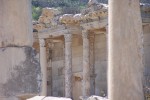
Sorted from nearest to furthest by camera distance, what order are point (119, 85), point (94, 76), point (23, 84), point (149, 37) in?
point (23, 84), point (119, 85), point (149, 37), point (94, 76)

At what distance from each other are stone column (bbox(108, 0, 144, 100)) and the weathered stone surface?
1520 millimetres

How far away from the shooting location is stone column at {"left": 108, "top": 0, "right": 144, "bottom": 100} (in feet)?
29.1

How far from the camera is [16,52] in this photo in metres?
8.41

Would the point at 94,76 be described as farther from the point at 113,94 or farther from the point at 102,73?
the point at 113,94

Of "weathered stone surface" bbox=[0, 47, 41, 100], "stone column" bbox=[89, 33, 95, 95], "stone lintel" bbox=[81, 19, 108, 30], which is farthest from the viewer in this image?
"stone column" bbox=[89, 33, 95, 95]

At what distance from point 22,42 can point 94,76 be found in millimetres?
21039

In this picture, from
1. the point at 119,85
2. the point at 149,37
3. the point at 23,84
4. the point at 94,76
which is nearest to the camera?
the point at 23,84

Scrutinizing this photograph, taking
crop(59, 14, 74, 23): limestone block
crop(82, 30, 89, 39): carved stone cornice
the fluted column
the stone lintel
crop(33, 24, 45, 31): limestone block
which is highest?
crop(59, 14, 74, 23): limestone block

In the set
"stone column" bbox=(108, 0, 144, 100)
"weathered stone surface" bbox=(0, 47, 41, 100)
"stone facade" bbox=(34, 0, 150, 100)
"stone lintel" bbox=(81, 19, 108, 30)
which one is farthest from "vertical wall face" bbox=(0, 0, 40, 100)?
"stone lintel" bbox=(81, 19, 108, 30)

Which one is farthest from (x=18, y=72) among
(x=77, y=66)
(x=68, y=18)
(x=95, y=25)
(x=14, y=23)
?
(x=77, y=66)

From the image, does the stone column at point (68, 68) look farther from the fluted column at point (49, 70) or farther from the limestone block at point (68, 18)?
the fluted column at point (49, 70)

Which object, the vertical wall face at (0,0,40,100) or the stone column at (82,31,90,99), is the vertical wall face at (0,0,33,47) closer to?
the vertical wall face at (0,0,40,100)

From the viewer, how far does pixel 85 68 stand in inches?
1101

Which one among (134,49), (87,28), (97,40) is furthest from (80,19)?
(134,49)
